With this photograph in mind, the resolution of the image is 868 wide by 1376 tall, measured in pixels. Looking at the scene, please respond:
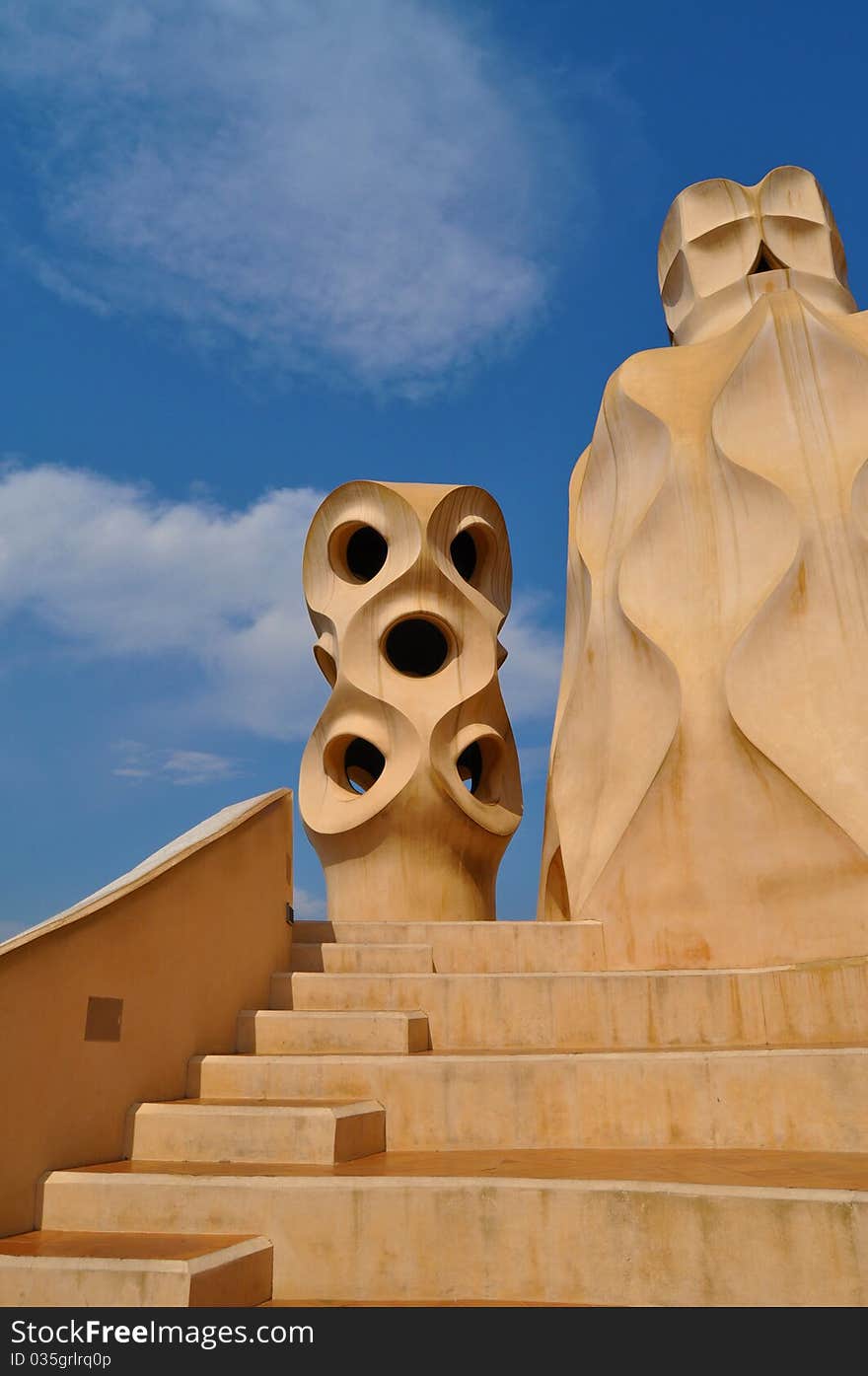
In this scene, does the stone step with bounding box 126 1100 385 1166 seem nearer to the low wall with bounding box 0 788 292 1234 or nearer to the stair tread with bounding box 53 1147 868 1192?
the stair tread with bounding box 53 1147 868 1192

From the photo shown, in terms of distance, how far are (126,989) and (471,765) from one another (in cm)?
963

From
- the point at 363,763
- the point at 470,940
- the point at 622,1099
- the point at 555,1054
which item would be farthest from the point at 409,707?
the point at 622,1099

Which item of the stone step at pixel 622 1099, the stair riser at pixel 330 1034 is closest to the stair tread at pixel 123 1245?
the stone step at pixel 622 1099

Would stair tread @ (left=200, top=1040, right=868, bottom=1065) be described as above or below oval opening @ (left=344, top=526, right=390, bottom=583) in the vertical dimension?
below

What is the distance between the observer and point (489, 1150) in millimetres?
4758

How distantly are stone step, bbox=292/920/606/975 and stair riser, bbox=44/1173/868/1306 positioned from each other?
2885 mm

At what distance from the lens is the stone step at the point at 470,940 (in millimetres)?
6984

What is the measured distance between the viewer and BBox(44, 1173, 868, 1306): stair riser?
3.43 m

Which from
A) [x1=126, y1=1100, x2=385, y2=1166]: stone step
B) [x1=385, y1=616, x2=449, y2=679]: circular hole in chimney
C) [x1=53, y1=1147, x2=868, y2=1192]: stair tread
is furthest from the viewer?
[x1=385, y1=616, x2=449, y2=679]: circular hole in chimney

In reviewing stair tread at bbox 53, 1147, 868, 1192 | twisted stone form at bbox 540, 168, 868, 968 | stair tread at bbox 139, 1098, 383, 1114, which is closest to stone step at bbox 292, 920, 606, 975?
twisted stone form at bbox 540, 168, 868, 968

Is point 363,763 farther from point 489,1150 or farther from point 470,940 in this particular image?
point 489,1150

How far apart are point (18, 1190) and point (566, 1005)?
3234mm
